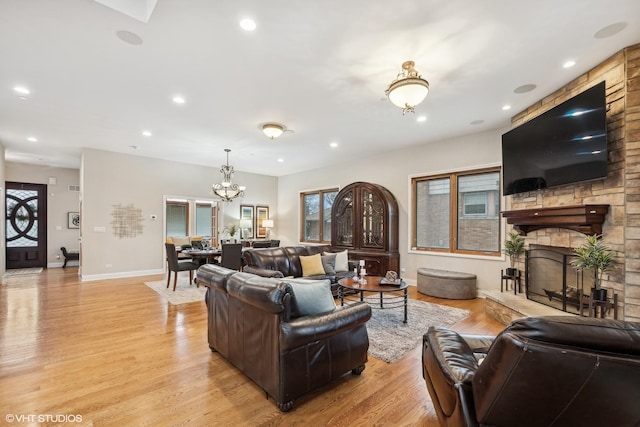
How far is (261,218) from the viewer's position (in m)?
10.1

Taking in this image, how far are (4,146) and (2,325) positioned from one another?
5.22m

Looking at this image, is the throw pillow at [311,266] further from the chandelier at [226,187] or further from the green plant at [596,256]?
the green plant at [596,256]

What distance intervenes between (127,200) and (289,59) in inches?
254

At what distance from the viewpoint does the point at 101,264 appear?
22.8 ft

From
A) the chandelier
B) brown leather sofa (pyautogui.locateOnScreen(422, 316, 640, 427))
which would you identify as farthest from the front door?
brown leather sofa (pyautogui.locateOnScreen(422, 316, 640, 427))

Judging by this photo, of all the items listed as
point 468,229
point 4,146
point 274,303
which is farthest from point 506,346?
point 4,146

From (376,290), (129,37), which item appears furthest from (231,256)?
(129,37)

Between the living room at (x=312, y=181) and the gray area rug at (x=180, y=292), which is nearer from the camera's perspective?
the living room at (x=312, y=181)

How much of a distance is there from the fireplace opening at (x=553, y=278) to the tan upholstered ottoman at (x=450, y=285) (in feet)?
3.17

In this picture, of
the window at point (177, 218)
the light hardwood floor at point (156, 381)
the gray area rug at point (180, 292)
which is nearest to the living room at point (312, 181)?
the gray area rug at point (180, 292)

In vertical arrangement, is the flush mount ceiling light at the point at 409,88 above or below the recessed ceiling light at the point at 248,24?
below

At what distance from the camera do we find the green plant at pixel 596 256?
3.08 metres

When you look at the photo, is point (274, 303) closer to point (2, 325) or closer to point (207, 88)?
point (207, 88)

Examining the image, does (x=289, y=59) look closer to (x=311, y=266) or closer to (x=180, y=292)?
(x=311, y=266)
